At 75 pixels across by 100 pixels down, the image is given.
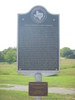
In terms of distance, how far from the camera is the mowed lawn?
4285 millimetres

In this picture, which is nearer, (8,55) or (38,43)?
(38,43)

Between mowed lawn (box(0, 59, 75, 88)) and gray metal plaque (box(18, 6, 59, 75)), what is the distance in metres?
0.68

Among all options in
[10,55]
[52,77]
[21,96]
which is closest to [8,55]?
[10,55]

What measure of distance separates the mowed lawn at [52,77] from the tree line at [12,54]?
9cm

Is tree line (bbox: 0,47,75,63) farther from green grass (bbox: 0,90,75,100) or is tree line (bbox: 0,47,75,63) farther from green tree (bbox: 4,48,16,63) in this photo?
green grass (bbox: 0,90,75,100)

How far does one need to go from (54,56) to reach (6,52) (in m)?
1.20

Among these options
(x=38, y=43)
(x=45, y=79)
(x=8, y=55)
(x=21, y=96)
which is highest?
(x=38, y=43)

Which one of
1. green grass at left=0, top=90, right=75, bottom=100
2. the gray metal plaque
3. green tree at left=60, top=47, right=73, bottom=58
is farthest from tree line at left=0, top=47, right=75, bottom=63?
the gray metal plaque

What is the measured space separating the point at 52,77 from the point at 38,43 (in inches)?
36.9

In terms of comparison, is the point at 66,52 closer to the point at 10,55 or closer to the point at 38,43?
the point at 38,43

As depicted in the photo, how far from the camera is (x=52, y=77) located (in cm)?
430

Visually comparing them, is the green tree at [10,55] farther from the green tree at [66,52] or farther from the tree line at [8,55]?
the green tree at [66,52]

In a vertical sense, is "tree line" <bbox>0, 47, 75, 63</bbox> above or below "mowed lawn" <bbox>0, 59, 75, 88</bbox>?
above

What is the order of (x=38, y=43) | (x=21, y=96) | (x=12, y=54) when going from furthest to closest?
(x=12, y=54) < (x=21, y=96) < (x=38, y=43)
